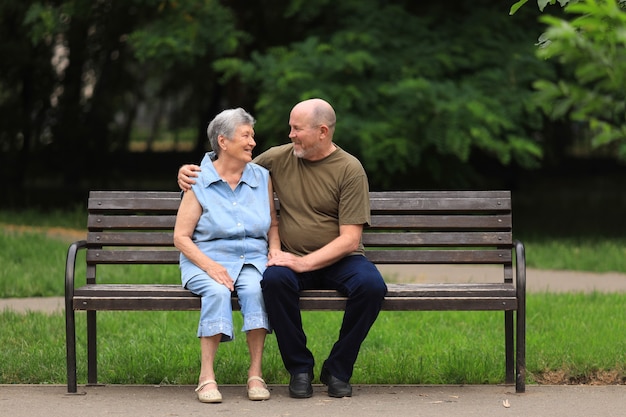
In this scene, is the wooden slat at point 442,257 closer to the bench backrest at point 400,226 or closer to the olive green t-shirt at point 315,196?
the bench backrest at point 400,226

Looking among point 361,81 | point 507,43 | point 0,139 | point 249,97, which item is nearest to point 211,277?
point 361,81

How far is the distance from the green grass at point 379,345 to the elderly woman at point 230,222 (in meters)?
0.60

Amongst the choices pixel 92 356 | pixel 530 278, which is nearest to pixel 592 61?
pixel 92 356

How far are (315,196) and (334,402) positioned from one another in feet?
3.22

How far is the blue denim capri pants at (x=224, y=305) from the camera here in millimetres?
4898

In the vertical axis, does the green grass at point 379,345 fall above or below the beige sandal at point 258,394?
above

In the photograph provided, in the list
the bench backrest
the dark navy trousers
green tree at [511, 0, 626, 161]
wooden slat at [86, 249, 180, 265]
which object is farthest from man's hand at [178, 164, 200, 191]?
green tree at [511, 0, 626, 161]

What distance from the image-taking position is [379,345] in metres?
6.23

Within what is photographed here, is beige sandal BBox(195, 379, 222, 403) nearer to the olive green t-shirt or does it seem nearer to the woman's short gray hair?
the olive green t-shirt

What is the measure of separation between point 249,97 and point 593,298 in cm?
904

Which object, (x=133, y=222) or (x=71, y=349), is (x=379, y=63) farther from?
(x=71, y=349)

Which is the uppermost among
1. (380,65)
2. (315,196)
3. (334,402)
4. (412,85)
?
(380,65)

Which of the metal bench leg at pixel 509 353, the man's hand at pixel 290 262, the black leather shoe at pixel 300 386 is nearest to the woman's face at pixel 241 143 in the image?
the man's hand at pixel 290 262

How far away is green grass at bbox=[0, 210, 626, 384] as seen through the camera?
547cm
